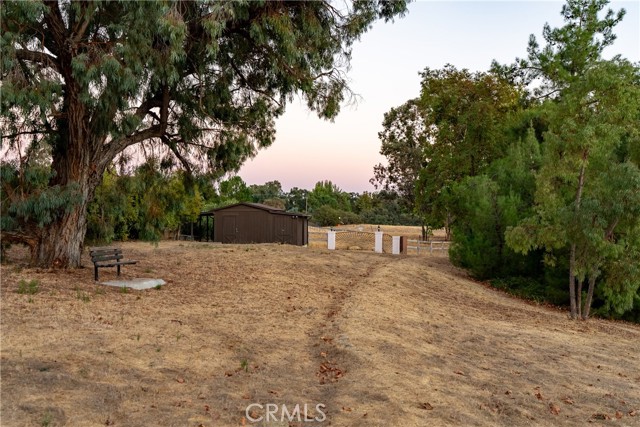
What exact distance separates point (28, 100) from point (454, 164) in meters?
21.1

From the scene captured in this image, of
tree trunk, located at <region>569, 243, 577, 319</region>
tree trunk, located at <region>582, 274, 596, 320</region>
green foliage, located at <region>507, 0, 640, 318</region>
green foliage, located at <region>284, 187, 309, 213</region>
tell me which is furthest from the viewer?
green foliage, located at <region>284, 187, 309, 213</region>

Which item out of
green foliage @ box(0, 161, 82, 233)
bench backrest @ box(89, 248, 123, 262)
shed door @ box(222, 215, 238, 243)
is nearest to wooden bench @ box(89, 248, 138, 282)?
bench backrest @ box(89, 248, 123, 262)

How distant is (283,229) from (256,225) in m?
1.67

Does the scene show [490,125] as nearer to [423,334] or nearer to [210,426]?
[423,334]

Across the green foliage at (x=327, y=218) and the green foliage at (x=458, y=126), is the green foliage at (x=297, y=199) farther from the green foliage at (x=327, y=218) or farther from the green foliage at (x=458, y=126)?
the green foliage at (x=458, y=126)

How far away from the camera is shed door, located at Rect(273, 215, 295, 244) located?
30.6 meters

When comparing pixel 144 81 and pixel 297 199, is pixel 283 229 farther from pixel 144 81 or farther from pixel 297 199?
pixel 297 199

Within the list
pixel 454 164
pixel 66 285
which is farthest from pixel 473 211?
pixel 66 285

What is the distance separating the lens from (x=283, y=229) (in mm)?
30672

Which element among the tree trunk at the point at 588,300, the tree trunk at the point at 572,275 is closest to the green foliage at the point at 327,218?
the tree trunk at the point at 572,275

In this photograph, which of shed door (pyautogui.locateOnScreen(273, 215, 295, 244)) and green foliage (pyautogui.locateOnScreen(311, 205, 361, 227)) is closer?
shed door (pyautogui.locateOnScreen(273, 215, 295, 244))

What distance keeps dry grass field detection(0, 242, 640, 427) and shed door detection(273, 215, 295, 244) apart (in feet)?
56.7

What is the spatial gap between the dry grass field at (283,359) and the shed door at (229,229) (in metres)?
17.9
